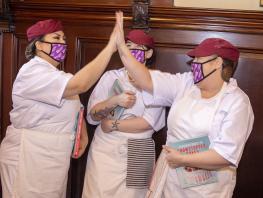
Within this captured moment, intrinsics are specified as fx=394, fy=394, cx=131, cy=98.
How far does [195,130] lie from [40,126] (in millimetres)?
810

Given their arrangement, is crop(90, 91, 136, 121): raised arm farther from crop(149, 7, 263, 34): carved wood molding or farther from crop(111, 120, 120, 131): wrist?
crop(149, 7, 263, 34): carved wood molding

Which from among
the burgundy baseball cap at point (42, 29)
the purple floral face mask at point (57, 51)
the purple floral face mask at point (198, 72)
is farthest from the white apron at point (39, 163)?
the purple floral face mask at point (198, 72)

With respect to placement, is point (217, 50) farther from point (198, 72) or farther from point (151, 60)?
point (151, 60)

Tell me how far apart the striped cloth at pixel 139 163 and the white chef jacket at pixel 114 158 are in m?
0.02

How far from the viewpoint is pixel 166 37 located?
7.80 ft

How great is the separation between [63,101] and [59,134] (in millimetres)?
177

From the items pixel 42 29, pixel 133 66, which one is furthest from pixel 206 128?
pixel 42 29

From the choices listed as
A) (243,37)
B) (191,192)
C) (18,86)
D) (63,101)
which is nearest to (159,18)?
(243,37)

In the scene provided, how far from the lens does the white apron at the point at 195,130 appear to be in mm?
1785

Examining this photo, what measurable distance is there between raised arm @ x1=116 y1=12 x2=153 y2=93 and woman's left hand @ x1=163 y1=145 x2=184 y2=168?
0.34 m

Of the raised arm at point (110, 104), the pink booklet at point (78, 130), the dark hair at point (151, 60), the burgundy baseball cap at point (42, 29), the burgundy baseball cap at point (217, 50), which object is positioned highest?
the burgundy baseball cap at point (42, 29)

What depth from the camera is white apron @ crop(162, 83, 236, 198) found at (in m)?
1.79

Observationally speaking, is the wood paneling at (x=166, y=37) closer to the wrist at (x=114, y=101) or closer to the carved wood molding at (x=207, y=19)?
the carved wood molding at (x=207, y=19)

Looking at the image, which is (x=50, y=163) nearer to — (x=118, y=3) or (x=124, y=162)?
(x=124, y=162)
